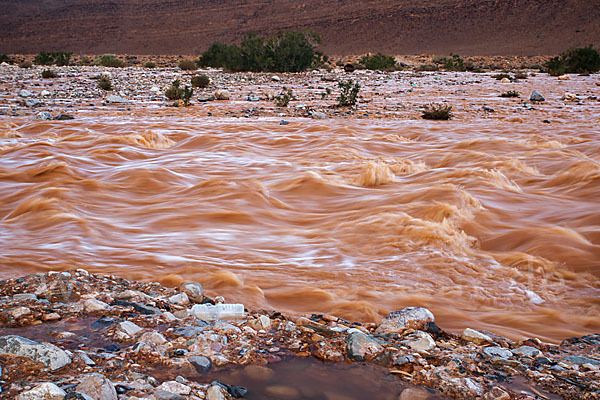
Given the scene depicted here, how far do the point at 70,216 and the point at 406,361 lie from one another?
12.0 ft

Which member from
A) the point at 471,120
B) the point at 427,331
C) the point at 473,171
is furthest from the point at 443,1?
the point at 427,331

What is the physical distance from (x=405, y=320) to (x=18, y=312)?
1.88 m

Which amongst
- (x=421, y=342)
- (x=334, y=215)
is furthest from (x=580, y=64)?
(x=421, y=342)

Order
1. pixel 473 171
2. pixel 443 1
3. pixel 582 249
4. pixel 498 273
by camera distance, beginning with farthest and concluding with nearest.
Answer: pixel 443 1
pixel 473 171
pixel 582 249
pixel 498 273

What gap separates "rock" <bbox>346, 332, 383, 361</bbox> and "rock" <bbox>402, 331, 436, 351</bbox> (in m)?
0.16

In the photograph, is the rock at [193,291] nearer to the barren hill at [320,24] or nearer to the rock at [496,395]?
the rock at [496,395]

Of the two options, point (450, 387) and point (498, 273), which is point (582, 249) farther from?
point (450, 387)

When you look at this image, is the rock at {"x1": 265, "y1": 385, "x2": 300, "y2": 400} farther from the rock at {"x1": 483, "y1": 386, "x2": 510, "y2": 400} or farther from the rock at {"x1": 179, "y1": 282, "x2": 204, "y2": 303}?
the rock at {"x1": 179, "y1": 282, "x2": 204, "y2": 303}

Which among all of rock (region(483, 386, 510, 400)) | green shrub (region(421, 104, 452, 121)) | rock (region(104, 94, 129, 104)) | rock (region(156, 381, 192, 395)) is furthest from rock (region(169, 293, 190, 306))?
rock (region(104, 94, 129, 104))

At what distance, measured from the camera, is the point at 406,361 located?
2.25 m

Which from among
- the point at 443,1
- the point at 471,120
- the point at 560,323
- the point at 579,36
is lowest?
the point at 560,323

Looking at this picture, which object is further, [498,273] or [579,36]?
[579,36]

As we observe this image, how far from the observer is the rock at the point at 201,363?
2.13m

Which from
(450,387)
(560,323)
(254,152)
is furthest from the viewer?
(254,152)
